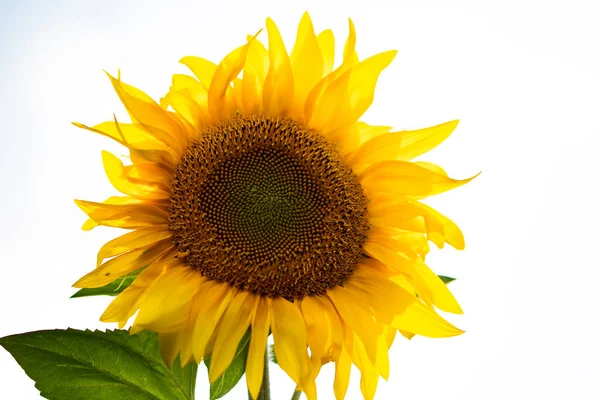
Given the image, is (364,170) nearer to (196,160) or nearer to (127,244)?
(196,160)

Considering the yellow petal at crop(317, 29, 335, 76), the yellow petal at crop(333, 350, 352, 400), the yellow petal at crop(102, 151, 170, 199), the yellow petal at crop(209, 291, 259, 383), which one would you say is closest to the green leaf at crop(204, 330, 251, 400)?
the yellow petal at crop(209, 291, 259, 383)

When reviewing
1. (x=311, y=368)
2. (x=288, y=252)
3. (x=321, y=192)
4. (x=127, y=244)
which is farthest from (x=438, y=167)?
(x=127, y=244)

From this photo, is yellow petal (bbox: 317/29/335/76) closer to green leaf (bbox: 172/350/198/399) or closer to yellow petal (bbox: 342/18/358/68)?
yellow petal (bbox: 342/18/358/68)

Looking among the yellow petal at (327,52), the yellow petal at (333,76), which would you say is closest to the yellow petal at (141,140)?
the yellow petal at (333,76)

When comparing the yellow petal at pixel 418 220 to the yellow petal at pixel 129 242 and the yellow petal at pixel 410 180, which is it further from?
the yellow petal at pixel 129 242

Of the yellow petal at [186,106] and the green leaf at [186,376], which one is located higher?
the yellow petal at [186,106]

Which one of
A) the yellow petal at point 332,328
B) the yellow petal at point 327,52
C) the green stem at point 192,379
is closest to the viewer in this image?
the yellow petal at point 332,328

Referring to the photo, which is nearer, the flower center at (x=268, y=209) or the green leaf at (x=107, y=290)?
the flower center at (x=268, y=209)

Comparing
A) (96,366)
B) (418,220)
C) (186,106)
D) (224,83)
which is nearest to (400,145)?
(418,220)
